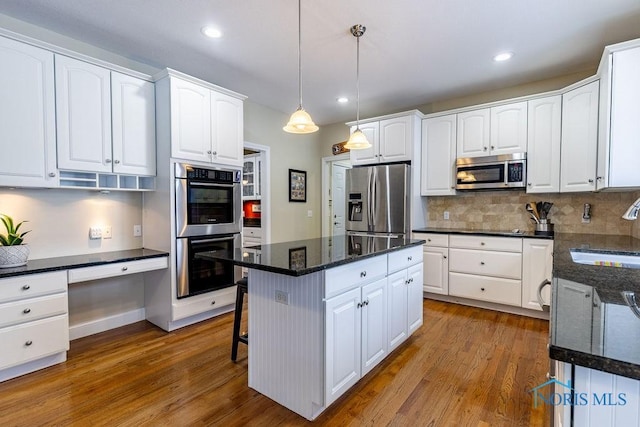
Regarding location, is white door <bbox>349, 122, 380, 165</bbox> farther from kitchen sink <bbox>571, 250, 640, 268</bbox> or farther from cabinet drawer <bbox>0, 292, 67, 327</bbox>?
cabinet drawer <bbox>0, 292, 67, 327</bbox>

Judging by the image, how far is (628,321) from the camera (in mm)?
824

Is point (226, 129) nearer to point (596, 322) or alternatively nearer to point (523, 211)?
point (596, 322)

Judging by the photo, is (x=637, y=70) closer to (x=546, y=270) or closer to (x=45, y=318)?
(x=546, y=270)

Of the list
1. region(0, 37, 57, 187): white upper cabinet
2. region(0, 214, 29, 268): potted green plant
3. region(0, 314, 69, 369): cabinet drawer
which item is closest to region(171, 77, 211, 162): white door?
region(0, 37, 57, 187): white upper cabinet

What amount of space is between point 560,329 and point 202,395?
2019mm

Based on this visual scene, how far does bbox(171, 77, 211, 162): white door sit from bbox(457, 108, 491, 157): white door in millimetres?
2969

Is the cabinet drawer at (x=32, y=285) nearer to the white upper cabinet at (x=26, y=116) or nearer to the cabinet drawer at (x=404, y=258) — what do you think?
the white upper cabinet at (x=26, y=116)

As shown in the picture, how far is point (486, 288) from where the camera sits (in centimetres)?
354

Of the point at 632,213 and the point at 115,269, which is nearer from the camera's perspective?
the point at 632,213

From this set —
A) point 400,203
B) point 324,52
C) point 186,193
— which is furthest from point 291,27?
point 400,203

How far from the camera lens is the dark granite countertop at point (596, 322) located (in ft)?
2.15

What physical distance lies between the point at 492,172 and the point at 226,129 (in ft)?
10.1

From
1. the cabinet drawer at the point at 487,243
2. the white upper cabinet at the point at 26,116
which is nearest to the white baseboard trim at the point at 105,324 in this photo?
the white upper cabinet at the point at 26,116

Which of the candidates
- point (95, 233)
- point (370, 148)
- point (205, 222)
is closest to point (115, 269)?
point (95, 233)
